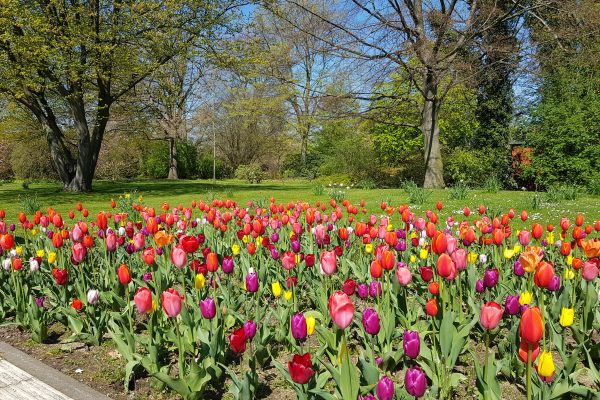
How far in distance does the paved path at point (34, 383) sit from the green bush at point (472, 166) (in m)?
16.8

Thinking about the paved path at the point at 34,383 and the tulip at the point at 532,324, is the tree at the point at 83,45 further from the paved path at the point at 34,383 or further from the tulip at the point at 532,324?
the tulip at the point at 532,324

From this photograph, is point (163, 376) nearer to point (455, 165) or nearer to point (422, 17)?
point (422, 17)

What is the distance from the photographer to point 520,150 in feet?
57.5

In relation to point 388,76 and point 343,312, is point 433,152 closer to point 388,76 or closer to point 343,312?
point 388,76

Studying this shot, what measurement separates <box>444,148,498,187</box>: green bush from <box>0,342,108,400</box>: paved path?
1683 centimetres

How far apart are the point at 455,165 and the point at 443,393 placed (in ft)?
61.3

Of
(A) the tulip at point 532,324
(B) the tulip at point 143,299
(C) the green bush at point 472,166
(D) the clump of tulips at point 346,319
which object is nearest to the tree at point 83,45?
(C) the green bush at point 472,166

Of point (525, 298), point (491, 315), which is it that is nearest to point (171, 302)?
point (491, 315)

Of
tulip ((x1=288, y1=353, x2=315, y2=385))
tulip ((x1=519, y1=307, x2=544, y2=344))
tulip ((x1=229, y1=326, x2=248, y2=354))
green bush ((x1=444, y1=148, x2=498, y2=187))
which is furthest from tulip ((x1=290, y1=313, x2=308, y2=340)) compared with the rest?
green bush ((x1=444, y1=148, x2=498, y2=187))

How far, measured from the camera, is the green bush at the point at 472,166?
60.0 feet

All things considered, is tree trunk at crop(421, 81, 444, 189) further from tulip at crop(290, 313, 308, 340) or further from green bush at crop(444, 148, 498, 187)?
tulip at crop(290, 313, 308, 340)

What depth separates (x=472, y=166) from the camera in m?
18.7

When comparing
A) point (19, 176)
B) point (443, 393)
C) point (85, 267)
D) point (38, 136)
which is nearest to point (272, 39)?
point (38, 136)

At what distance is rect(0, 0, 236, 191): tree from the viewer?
13.8 metres
